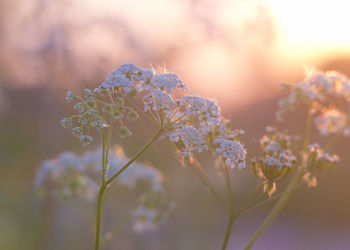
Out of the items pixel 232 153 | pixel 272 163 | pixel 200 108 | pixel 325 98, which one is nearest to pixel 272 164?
pixel 272 163

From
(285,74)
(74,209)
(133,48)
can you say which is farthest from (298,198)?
(133,48)

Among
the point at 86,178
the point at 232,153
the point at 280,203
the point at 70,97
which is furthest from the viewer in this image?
the point at 86,178

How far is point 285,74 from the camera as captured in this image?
1861 centimetres

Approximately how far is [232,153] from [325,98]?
2.04 metres

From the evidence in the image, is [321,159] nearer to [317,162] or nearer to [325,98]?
[317,162]

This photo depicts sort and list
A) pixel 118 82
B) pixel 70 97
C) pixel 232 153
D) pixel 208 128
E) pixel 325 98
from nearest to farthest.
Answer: pixel 118 82
pixel 70 97
pixel 232 153
pixel 208 128
pixel 325 98

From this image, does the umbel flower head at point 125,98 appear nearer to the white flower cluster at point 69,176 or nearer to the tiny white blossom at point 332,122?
the tiny white blossom at point 332,122

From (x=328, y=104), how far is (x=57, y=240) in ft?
37.2

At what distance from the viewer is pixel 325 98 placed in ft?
16.9

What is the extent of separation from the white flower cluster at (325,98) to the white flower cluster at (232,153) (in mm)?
1619

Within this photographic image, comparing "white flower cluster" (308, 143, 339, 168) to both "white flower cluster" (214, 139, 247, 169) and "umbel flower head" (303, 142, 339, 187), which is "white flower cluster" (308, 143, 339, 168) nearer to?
"umbel flower head" (303, 142, 339, 187)

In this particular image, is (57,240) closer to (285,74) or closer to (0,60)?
(0,60)

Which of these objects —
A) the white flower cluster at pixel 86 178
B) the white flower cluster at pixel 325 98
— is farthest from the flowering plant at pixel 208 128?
the white flower cluster at pixel 86 178

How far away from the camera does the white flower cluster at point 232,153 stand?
148 inches
